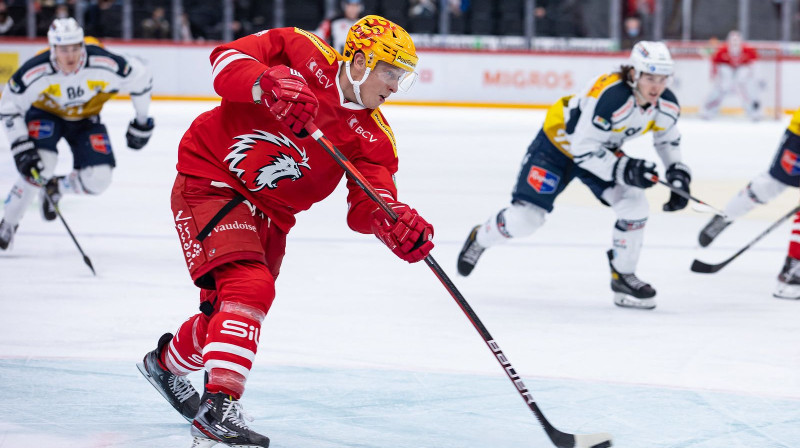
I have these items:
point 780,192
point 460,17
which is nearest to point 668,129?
point 780,192

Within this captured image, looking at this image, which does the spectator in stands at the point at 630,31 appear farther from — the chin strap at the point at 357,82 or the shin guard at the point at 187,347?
the shin guard at the point at 187,347

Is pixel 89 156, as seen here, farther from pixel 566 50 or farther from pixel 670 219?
pixel 566 50

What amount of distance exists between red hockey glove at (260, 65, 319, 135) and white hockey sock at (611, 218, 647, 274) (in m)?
2.65

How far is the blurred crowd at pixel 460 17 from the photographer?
15.8 m

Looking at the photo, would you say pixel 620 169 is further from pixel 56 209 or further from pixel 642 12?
pixel 642 12

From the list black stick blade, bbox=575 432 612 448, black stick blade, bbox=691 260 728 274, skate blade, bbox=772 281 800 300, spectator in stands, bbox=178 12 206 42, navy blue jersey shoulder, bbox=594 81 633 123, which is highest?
navy blue jersey shoulder, bbox=594 81 633 123

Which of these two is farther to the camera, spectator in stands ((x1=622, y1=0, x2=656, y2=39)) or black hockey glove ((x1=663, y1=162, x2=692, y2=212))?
spectator in stands ((x1=622, y1=0, x2=656, y2=39))

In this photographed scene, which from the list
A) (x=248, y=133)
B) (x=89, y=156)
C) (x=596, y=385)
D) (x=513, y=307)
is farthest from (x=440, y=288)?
(x=248, y=133)

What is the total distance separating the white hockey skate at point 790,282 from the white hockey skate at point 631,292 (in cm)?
68

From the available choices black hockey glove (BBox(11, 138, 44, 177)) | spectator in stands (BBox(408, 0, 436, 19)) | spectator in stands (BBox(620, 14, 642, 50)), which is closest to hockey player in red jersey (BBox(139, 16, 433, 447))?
black hockey glove (BBox(11, 138, 44, 177))

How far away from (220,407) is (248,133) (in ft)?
2.29

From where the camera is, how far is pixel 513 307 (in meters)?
4.91

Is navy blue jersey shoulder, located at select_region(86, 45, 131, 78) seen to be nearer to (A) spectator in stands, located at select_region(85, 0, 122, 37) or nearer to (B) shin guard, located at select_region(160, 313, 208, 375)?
(B) shin guard, located at select_region(160, 313, 208, 375)

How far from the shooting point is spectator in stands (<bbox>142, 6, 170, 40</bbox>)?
15672 millimetres
